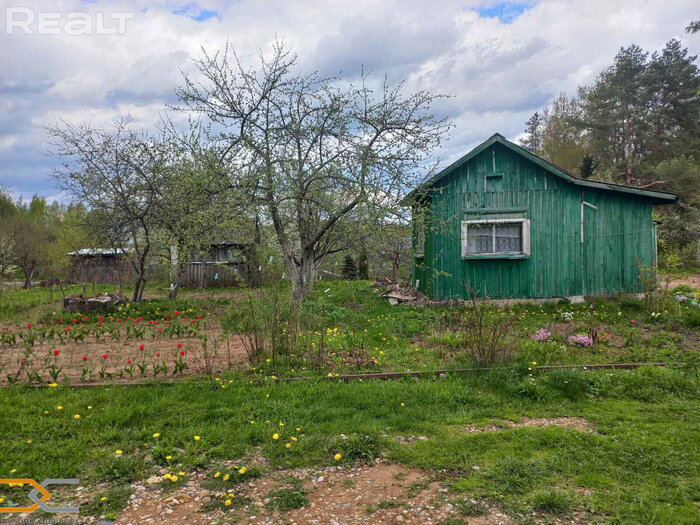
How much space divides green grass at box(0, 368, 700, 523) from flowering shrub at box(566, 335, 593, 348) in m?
1.41

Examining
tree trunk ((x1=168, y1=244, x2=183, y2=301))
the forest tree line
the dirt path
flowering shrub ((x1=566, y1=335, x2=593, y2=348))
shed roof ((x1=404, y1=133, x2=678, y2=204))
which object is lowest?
the dirt path

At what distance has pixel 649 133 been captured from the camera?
86.9 feet

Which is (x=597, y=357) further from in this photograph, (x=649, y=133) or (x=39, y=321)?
(x=649, y=133)

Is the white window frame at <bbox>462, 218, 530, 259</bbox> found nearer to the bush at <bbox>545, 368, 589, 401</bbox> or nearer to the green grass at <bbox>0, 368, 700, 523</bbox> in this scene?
the green grass at <bbox>0, 368, 700, 523</bbox>

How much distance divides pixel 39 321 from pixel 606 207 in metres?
14.5

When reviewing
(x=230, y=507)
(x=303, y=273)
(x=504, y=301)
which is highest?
(x=303, y=273)

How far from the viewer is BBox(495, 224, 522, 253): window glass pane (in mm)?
11000

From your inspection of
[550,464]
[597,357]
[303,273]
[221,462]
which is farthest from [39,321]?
[597,357]

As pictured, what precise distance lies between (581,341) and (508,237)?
4.84 meters

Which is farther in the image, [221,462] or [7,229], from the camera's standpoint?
[7,229]

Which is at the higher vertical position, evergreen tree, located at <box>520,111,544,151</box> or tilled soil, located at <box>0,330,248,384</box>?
evergreen tree, located at <box>520,111,544,151</box>

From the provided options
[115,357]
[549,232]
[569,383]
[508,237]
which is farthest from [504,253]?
[115,357]

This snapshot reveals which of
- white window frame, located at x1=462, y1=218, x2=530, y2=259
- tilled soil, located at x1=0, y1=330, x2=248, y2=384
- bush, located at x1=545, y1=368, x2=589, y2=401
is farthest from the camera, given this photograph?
white window frame, located at x1=462, y1=218, x2=530, y2=259

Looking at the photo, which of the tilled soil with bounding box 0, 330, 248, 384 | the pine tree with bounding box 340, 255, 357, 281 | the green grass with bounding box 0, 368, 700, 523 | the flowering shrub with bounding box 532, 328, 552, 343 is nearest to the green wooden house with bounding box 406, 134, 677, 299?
the flowering shrub with bounding box 532, 328, 552, 343
